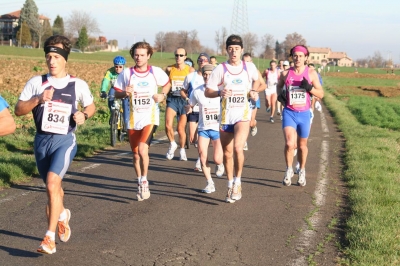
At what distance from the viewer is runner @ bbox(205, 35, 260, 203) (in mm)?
8391

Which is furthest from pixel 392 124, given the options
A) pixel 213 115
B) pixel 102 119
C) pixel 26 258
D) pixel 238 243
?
pixel 26 258

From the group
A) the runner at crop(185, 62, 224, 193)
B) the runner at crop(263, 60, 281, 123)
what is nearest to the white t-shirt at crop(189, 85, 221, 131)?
the runner at crop(185, 62, 224, 193)

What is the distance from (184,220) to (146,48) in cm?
246

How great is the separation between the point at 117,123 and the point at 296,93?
219 inches

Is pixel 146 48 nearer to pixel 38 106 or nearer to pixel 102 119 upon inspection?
pixel 38 106

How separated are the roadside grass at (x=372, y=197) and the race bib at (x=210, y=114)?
2233 millimetres

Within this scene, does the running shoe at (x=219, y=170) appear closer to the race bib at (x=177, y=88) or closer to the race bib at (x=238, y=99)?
the race bib at (x=238, y=99)

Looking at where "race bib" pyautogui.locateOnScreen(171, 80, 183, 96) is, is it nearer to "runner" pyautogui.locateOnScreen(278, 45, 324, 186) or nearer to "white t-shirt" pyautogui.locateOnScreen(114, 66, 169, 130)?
"runner" pyautogui.locateOnScreen(278, 45, 324, 186)

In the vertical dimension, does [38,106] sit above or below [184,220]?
above

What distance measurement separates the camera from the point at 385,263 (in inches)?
223

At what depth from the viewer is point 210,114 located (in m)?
9.59

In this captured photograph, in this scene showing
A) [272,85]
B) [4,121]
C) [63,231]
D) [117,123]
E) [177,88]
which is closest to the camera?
[4,121]

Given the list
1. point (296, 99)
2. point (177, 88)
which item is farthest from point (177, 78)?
point (296, 99)

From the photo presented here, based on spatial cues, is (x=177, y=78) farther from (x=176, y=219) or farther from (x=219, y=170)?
(x=176, y=219)
